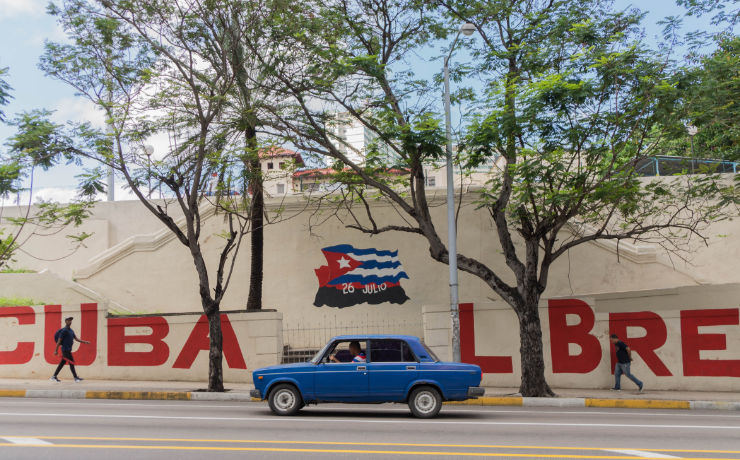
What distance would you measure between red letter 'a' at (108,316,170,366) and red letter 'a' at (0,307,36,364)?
2682mm

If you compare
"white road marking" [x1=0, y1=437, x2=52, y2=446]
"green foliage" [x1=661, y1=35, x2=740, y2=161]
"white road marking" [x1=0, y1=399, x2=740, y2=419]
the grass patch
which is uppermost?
"green foliage" [x1=661, y1=35, x2=740, y2=161]

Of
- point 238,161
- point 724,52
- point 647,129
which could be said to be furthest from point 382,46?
point 724,52

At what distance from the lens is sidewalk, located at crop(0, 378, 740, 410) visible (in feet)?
48.9

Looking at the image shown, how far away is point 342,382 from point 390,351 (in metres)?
1.04

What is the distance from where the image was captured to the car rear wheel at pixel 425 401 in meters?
11.5

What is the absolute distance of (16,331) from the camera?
2008cm

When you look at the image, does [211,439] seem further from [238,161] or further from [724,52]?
[724,52]

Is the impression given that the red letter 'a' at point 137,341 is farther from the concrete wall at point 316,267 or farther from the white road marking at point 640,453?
the white road marking at point 640,453

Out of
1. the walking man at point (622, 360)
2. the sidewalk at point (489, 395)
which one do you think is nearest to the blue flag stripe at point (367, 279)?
the sidewalk at point (489, 395)

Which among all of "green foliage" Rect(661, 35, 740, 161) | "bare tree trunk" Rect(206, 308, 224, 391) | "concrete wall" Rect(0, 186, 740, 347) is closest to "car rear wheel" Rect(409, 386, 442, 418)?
"bare tree trunk" Rect(206, 308, 224, 391)

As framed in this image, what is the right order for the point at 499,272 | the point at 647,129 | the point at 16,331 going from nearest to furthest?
the point at 647,129 → the point at 16,331 → the point at 499,272

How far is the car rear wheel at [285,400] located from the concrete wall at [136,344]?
272 inches

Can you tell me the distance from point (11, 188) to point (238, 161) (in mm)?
5998

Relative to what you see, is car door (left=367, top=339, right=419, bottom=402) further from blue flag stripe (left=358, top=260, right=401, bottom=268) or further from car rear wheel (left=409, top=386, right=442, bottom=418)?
blue flag stripe (left=358, top=260, right=401, bottom=268)
